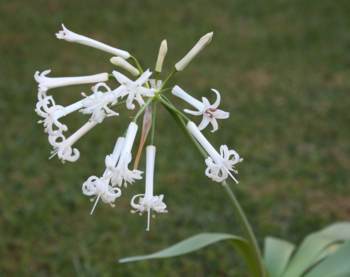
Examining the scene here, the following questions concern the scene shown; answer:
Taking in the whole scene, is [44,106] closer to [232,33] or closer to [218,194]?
[218,194]

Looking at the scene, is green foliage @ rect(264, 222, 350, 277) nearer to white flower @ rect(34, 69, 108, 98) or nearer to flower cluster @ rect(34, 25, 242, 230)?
flower cluster @ rect(34, 25, 242, 230)

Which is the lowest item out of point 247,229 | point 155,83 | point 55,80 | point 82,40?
point 247,229

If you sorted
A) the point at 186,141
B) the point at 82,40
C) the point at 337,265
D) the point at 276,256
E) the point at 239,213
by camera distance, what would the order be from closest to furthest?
the point at 82,40, the point at 239,213, the point at 337,265, the point at 276,256, the point at 186,141

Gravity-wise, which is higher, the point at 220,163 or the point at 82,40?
the point at 82,40

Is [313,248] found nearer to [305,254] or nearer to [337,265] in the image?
[305,254]

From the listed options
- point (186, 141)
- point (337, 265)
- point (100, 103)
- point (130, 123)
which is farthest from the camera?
point (186, 141)

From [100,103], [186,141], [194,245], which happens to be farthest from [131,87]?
[186,141]

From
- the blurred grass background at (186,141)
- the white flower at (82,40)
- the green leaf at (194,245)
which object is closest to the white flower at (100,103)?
the white flower at (82,40)

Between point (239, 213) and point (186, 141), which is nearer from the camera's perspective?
point (239, 213)
